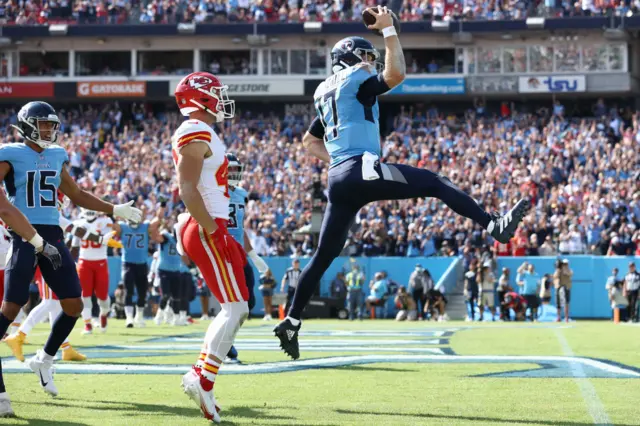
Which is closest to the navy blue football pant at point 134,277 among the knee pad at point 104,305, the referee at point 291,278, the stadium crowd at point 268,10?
the knee pad at point 104,305

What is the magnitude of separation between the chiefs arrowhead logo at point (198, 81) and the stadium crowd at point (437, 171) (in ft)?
49.5

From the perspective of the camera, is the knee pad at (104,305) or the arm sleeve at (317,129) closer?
the arm sleeve at (317,129)

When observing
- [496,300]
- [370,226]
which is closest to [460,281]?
[496,300]

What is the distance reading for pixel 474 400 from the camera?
22.2 feet

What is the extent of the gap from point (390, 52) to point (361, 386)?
8.08ft

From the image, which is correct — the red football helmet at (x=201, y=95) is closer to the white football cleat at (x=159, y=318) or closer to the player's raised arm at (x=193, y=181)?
the player's raised arm at (x=193, y=181)

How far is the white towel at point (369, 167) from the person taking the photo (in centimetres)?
688

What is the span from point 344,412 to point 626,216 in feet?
71.9

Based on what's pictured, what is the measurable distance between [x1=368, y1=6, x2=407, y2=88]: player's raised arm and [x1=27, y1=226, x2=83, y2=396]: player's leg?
2558 mm

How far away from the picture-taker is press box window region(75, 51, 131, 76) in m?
45.2

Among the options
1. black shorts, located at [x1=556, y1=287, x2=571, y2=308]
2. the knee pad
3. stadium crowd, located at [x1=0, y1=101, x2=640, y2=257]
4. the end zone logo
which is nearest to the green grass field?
the knee pad

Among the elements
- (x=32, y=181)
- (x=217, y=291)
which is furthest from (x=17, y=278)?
(x=217, y=291)

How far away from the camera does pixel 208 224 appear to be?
6.18m

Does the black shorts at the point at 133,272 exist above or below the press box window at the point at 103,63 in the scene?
below
